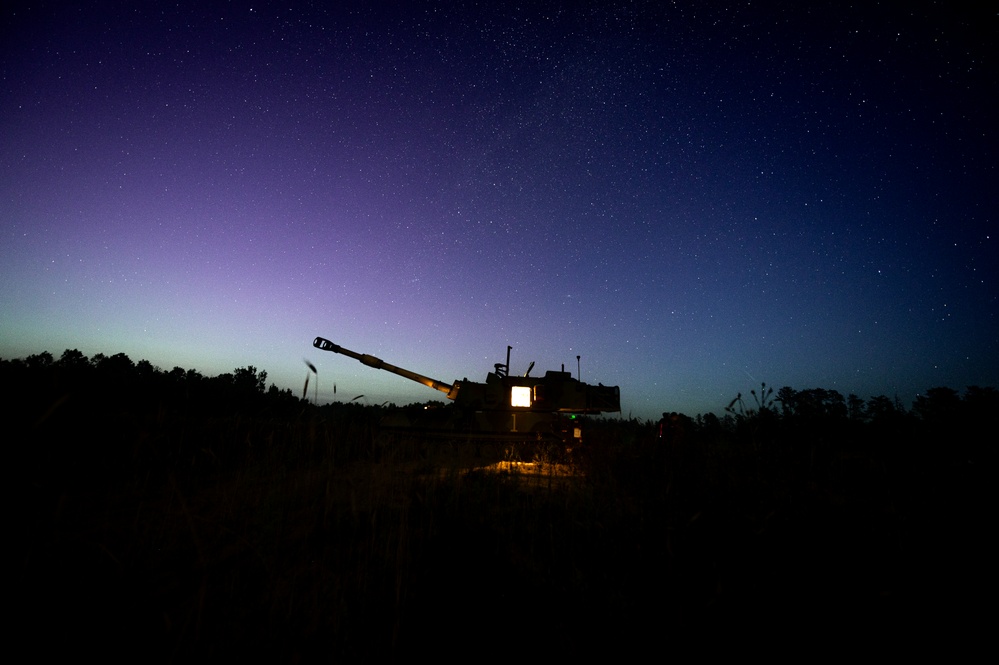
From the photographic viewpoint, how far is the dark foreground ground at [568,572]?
6.85 feet

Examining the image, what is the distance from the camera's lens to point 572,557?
10.7ft

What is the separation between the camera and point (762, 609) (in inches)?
85.7

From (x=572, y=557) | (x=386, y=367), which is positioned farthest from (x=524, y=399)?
(x=572, y=557)

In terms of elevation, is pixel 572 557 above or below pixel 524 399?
below

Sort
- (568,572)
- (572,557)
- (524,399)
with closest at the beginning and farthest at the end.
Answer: (568,572) → (572,557) → (524,399)

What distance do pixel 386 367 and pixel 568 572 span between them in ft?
46.2

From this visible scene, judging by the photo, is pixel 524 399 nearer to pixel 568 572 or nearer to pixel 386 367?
pixel 386 367

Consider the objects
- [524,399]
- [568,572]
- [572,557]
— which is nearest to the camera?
[568,572]

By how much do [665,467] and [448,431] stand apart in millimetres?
9981

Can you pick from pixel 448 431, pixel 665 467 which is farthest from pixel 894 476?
pixel 448 431

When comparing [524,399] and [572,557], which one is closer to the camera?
[572,557]

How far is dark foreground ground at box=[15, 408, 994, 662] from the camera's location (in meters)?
2.09

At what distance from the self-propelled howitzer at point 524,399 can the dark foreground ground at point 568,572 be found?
29.8 ft

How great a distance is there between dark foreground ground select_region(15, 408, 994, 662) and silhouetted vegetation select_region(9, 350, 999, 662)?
18mm
